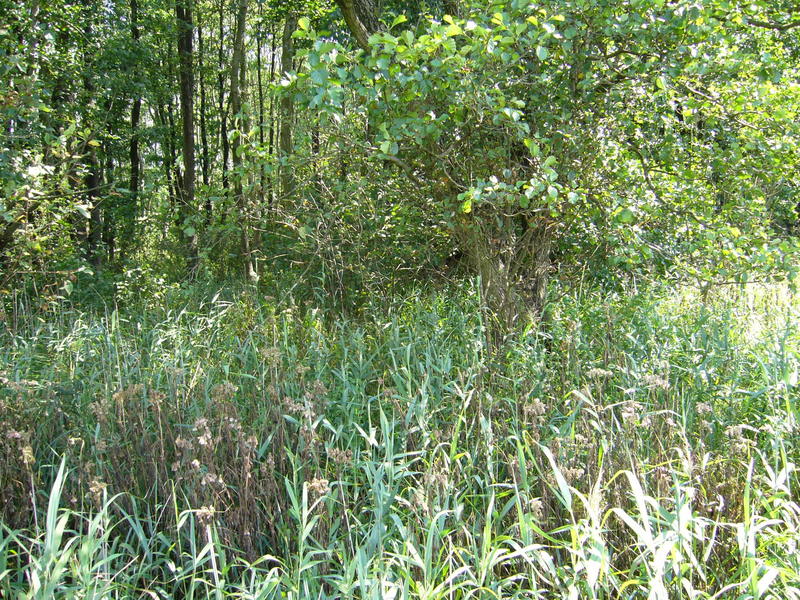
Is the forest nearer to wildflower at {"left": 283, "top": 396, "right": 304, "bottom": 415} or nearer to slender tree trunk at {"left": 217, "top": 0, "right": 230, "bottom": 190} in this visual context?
wildflower at {"left": 283, "top": 396, "right": 304, "bottom": 415}

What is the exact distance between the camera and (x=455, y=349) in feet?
14.7

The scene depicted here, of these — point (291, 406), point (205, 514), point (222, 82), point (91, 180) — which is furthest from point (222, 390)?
point (222, 82)

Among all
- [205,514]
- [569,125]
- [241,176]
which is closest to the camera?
[205,514]

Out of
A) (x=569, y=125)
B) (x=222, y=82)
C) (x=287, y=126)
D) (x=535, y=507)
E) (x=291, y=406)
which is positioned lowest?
(x=535, y=507)

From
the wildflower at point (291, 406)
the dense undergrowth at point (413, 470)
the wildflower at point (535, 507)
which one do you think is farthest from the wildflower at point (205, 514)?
the wildflower at point (535, 507)

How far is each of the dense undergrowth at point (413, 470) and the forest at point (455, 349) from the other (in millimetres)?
24

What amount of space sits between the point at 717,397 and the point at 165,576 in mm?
2880

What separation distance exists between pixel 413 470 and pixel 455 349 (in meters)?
1.32

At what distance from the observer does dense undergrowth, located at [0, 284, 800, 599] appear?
2.37 meters

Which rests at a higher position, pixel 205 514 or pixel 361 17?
pixel 361 17

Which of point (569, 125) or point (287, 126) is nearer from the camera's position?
point (569, 125)

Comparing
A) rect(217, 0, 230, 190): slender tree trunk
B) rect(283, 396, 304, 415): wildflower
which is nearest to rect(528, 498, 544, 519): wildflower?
rect(283, 396, 304, 415): wildflower

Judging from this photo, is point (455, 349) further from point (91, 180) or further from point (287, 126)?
point (91, 180)

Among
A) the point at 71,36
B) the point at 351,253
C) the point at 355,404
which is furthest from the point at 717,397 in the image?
the point at 71,36
